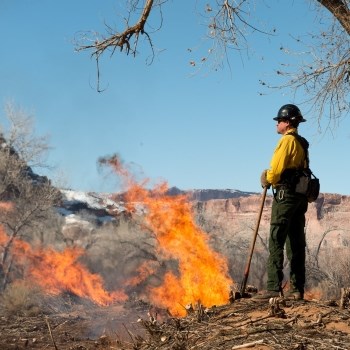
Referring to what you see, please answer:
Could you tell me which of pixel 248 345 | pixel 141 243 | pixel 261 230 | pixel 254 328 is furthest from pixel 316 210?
pixel 248 345

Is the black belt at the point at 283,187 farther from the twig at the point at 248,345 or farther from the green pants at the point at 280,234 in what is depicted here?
the twig at the point at 248,345

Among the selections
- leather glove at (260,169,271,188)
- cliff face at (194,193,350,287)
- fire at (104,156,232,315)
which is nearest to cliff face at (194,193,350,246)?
cliff face at (194,193,350,287)

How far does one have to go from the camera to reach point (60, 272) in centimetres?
2780

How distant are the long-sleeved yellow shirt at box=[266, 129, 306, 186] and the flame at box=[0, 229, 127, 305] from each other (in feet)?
71.5

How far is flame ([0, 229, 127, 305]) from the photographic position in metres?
26.0

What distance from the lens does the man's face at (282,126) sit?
5566 mm

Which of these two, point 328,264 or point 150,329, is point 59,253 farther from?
point 150,329

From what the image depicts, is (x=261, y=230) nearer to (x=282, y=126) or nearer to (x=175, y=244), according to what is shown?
(x=175, y=244)

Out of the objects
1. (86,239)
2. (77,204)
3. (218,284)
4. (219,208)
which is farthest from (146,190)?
(219,208)

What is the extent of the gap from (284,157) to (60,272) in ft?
81.6

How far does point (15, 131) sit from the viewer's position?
95.6ft

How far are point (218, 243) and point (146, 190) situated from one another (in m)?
6.08

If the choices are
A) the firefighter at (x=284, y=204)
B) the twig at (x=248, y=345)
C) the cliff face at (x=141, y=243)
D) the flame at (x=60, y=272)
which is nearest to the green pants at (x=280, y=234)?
the firefighter at (x=284, y=204)

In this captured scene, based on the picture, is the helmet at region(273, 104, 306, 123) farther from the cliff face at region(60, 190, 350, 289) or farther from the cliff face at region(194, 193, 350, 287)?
the cliff face at region(194, 193, 350, 287)
